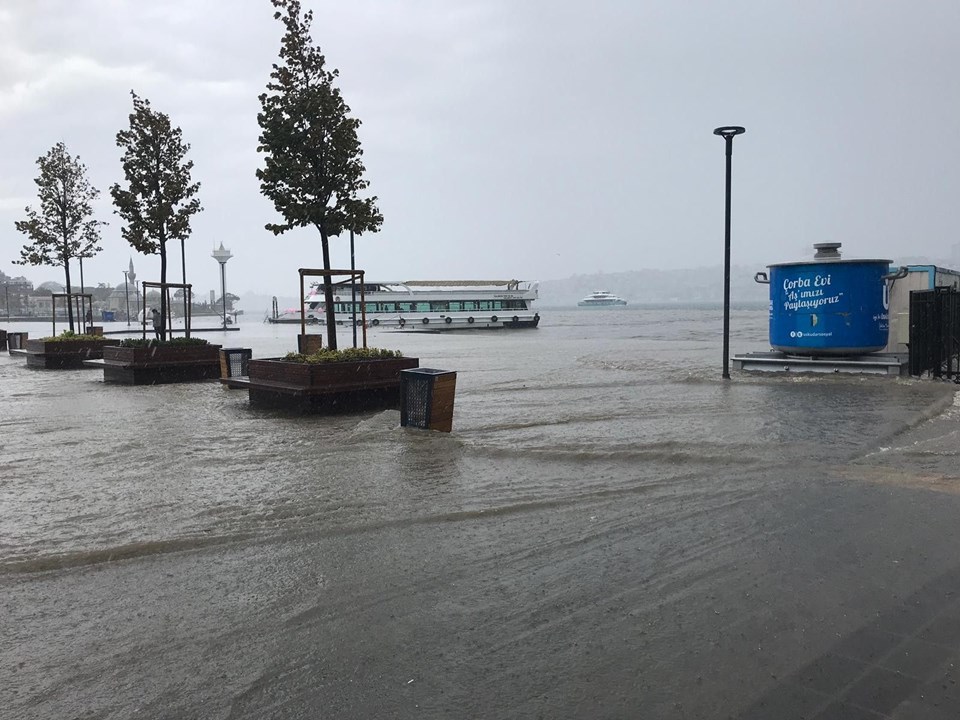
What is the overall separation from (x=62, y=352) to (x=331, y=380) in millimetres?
14181

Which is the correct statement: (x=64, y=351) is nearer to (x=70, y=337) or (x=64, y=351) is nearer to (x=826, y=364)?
(x=70, y=337)

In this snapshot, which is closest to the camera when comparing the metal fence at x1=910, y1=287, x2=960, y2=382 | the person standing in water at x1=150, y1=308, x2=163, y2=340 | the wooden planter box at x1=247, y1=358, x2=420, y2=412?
the wooden planter box at x1=247, y1=358, x2=420, y2=412

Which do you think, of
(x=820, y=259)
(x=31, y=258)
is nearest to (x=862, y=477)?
(x=820, y=259)

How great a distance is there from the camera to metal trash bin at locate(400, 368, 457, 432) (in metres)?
10.1

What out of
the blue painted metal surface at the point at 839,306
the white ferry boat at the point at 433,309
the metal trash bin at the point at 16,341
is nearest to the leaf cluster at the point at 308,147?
the blue painted metal surface at the point at 839,306

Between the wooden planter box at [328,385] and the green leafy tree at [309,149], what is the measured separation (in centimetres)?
158

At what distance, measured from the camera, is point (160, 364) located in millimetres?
18031

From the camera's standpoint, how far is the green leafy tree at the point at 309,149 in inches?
563

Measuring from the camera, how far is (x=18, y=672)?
3631 mm

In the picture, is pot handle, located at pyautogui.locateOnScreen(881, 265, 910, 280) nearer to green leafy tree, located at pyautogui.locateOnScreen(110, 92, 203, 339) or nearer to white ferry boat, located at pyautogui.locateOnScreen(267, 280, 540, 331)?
green leafy tree, located at pyautogui.locateOnScreen(110, 92, 203, 339)

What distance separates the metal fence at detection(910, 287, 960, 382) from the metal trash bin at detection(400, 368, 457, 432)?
10.4 meters

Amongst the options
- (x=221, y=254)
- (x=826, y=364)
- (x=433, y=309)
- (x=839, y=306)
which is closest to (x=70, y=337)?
(x=826, y=364)

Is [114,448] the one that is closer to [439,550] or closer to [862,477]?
[439,550]

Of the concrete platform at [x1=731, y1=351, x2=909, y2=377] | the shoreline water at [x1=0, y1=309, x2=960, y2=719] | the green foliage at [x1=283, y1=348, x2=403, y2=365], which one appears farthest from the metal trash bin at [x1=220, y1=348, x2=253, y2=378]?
the concrete platform at [x1=731, y1=351, x2=909, y2=377]
